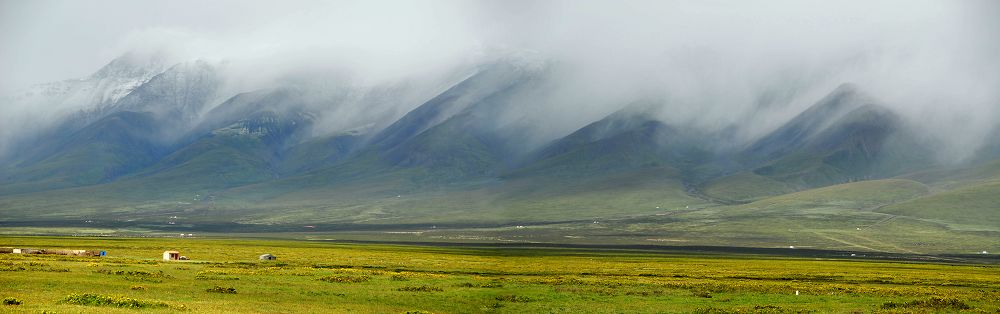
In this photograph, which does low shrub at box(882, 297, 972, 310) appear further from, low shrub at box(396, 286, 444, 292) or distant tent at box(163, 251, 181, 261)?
distant tent at box(163, 251, 181, 261)

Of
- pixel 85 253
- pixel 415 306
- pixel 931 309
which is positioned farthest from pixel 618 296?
pixel 85 253

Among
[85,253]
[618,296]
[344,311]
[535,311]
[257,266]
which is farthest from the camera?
[85,253]

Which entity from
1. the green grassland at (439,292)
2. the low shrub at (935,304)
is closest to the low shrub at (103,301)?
the green grassland at (439,292)

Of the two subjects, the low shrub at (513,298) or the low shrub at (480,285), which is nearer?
the low shrub at (513,298)

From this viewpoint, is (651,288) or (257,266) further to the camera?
(257,266)

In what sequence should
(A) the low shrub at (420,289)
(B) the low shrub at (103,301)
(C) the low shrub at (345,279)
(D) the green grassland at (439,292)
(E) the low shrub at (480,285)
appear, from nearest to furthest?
(B) the low shrub at (103,301) → (D) the green grassland at (439,292) → (A) the low shrub at (420,289) → (E) the low shrub at (480,285) → (C) the low shrub at (345,279)

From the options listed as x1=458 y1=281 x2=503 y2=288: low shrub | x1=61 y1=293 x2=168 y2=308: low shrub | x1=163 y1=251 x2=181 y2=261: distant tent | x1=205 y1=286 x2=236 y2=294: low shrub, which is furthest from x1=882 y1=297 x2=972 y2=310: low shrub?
x1=163 y1=251 x2=181 y2=261: distant tent

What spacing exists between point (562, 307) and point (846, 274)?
5612 centimetres

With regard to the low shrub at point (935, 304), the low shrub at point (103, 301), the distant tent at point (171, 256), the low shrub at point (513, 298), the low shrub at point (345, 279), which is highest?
the distant tent at point (171, 256)

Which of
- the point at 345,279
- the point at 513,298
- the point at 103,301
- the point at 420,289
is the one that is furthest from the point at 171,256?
the point at 103,301

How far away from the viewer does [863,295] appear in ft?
233

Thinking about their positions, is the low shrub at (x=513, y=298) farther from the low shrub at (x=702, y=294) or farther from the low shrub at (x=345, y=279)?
the low shrub at (x=702, y=294)

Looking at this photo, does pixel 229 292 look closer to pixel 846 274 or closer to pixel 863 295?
pixel 863 295

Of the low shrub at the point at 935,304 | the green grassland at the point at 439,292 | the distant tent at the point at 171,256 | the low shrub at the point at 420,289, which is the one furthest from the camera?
the distant tent at the point at 171,256
